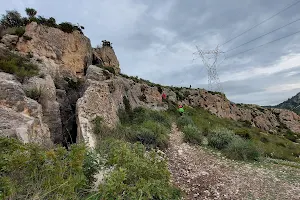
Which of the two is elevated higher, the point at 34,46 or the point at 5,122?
the point at 34,46

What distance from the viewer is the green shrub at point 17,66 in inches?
321

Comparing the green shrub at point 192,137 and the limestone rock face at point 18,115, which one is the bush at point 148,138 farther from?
the limestone rock face at point 18,115

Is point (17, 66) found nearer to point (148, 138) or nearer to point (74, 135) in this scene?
point (74, 135)

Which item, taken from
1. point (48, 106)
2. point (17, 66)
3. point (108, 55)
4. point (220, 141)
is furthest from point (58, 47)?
Answer: point (220, 141)

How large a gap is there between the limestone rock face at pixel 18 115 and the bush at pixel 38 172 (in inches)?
96.0

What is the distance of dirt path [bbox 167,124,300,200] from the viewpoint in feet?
21.2

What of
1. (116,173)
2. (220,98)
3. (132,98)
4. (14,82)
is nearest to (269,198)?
(116,173)

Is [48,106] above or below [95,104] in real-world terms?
below

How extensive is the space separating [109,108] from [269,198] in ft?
23.7

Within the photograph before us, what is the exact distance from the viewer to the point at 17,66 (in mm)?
8945

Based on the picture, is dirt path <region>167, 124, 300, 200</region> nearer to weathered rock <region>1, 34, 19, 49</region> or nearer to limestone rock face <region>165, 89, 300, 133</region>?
weathered rock <region>1, 34, 19, 49</region>

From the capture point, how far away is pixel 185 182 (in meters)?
7.08

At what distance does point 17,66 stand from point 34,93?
195 centimetres

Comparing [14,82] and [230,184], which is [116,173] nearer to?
[230,184]
